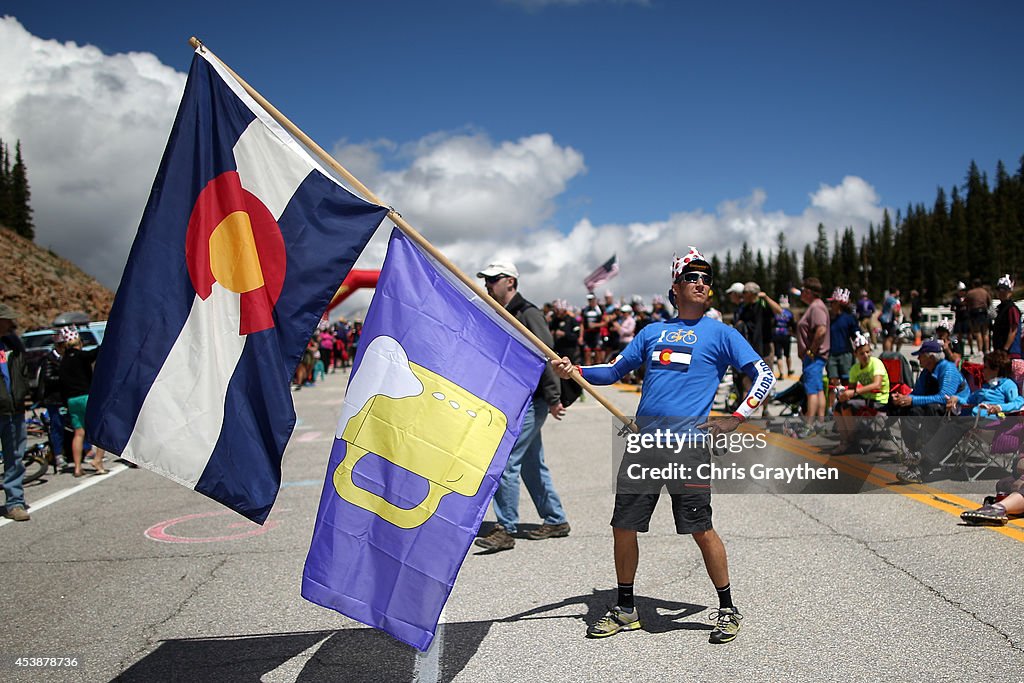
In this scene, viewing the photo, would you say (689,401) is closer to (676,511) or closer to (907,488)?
(676,511)

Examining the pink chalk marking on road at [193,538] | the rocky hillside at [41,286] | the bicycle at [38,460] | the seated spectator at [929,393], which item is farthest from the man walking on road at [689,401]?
the rocky hillside at [41,286]

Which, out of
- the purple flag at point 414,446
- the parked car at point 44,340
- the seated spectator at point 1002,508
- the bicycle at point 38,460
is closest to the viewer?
the purple flag at point 414,446

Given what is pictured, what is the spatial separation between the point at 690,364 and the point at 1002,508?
12.0 ft

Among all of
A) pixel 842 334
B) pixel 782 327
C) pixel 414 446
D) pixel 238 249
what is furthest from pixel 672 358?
pixel 782 327

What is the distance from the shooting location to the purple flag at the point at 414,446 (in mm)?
3678

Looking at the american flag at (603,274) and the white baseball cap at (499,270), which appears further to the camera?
the american flag at (603,274)

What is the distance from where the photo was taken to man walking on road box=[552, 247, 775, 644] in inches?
165

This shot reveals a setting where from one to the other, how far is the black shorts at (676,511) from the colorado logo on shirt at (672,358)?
70 cm

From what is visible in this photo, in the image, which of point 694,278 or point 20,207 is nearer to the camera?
point 694,278

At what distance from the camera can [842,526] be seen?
6379 millimetres

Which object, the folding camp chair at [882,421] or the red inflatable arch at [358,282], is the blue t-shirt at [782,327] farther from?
the red inflatable arch at [358,282]

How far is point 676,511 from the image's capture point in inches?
168

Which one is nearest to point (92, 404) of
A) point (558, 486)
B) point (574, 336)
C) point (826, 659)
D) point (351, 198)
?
point (351, 198)

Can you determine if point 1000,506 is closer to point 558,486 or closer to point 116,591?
point 558,486
